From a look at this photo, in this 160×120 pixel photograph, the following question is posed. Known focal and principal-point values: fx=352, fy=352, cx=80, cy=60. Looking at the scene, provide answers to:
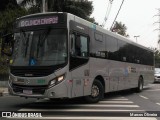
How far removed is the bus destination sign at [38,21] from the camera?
41.5 ft

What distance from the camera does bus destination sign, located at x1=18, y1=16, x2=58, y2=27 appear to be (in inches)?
498

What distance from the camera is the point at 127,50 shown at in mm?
19344

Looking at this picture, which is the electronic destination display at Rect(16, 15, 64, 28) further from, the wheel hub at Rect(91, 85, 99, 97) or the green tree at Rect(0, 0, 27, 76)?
the green tree at Rect(0, 0, 27, 76)

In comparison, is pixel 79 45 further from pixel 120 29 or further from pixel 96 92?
pixel 120 29

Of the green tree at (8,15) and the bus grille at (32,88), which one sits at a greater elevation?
the green tree at (8,15)

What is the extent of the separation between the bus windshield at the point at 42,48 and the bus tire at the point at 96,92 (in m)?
2.83

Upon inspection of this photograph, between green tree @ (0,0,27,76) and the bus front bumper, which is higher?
green tree @ (0,0,27,76)

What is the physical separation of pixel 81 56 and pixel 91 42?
1.30m

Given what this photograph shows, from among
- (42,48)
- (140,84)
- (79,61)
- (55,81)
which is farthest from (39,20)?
(140,84)

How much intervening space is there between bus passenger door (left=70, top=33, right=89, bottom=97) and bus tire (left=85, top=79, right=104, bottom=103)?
99 cm

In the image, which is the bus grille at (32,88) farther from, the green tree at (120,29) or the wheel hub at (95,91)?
the green tree at (120,29)

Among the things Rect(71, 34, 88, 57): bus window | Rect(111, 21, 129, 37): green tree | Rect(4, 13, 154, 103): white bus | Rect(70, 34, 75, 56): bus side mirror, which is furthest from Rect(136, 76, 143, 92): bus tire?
Rect(111, 21, 129, 37): green tree

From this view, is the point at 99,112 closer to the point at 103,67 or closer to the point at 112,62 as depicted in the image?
the point at 103,67

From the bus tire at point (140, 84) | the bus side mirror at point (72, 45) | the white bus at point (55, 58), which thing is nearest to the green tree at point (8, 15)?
the bus tire at point (140, 84)
